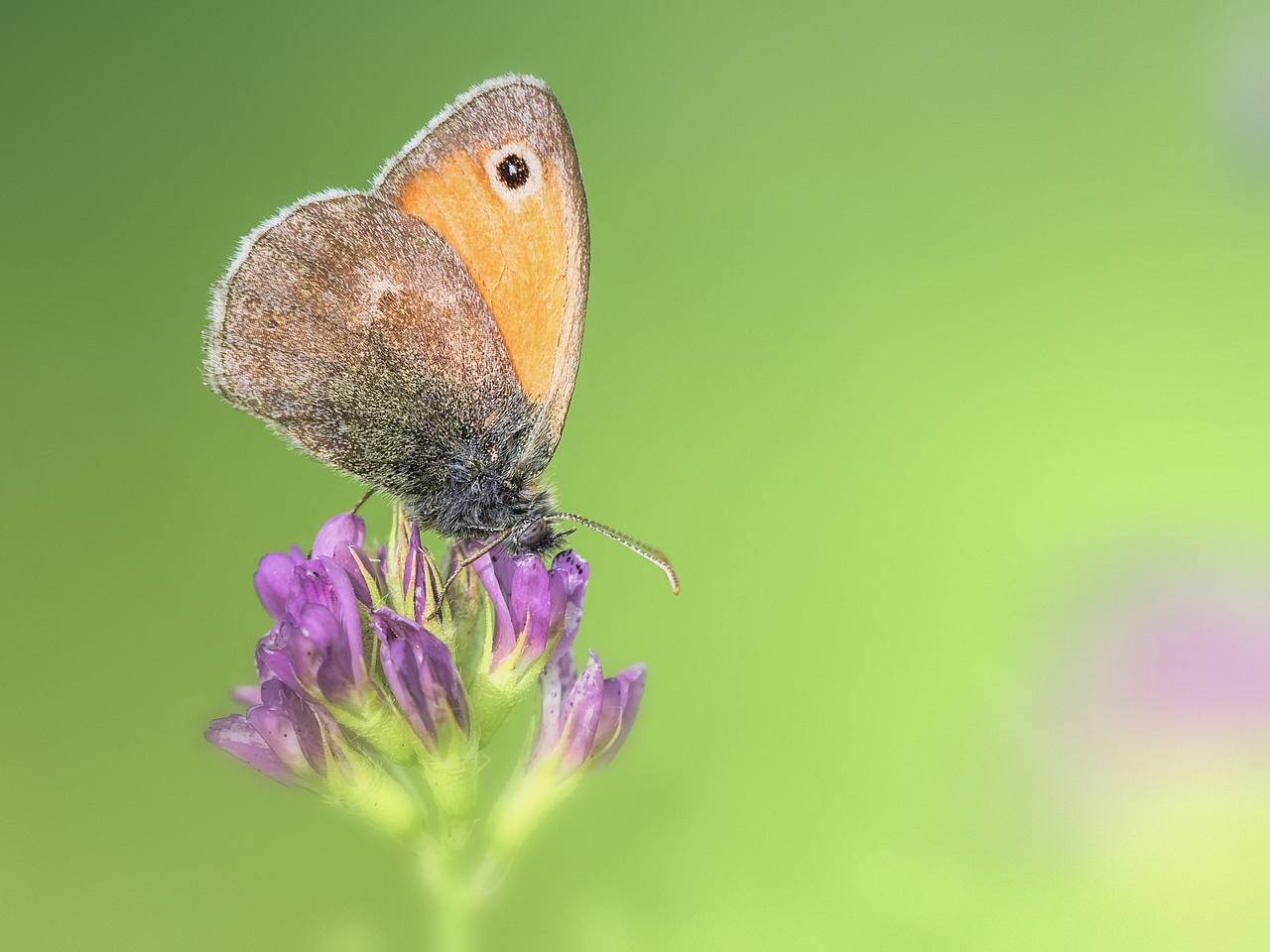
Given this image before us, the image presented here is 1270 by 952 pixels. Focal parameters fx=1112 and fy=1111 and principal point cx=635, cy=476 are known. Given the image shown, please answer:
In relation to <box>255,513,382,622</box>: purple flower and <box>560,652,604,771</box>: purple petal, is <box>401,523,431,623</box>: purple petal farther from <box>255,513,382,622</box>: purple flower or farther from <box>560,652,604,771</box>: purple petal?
<box>560,652,604,771</box>: purple petal

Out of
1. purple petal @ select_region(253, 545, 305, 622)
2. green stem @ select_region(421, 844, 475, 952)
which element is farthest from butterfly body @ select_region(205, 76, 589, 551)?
green stem @ select_region(421, 844, 475, 952)

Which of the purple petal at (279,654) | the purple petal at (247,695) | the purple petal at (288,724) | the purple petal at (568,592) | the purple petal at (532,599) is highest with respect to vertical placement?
the purple petal at (568,592)

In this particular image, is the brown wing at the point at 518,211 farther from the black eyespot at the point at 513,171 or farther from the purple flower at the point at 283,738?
the purple flower at the point at 283,738

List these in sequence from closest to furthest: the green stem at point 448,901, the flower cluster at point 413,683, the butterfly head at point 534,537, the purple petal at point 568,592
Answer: the green stem at point 448,901
the flower cluster at point 413,683
the purple petal at point 568,592
the butterfly head at point 534,537

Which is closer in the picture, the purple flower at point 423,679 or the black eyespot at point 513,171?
the purple flower at point 423,679

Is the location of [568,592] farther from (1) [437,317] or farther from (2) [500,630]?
(1) [437,317]

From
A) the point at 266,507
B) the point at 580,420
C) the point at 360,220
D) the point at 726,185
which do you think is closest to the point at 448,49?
the point at 726,185

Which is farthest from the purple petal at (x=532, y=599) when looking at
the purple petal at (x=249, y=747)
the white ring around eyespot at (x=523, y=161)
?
the white ring around eyespot at (x=523, y=161)
